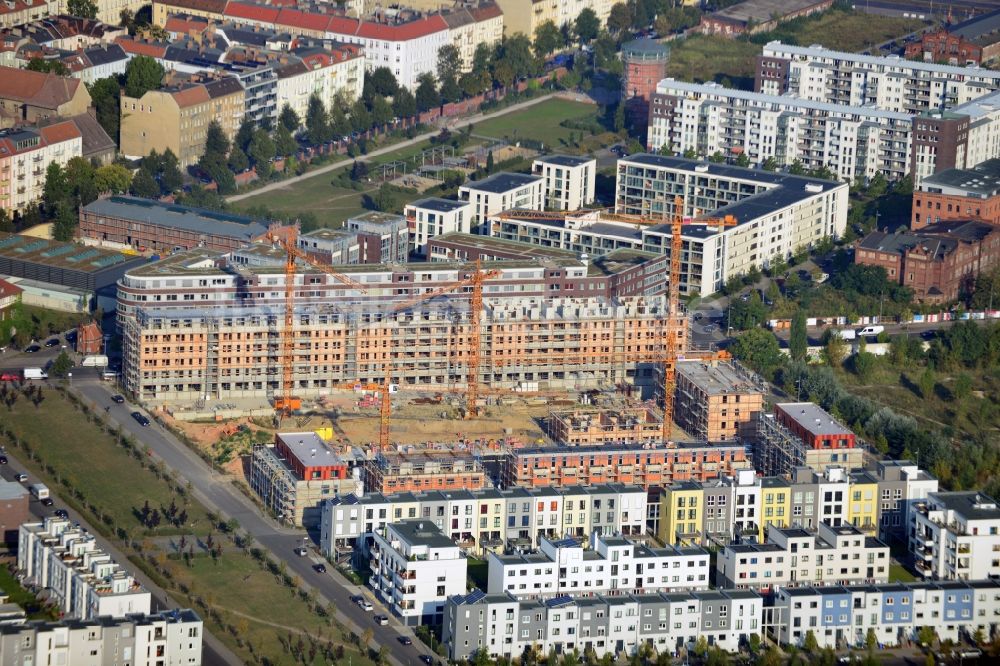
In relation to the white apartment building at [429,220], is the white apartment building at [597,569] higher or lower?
lower

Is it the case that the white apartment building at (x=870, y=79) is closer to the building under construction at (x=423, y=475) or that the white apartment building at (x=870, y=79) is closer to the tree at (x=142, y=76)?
the tree at (x=142, y=76)

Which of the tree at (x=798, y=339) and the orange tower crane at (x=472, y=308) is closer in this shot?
the orange tower crane at (x=472, y=308)

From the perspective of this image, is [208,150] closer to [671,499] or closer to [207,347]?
[207,347]

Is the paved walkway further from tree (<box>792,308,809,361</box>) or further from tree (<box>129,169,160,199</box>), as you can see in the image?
tree (<box>792,308,809,361</box>)

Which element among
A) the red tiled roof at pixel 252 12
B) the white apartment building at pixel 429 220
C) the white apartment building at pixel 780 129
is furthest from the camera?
the red tiled roof at pixel 252 12

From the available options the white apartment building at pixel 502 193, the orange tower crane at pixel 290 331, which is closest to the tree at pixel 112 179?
the white apartment building at pixel 502 193

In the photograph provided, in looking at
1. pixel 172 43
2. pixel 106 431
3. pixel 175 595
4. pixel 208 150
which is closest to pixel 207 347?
pixel 106 431

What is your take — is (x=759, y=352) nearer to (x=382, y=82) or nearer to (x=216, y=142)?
(x=216, y=142)
